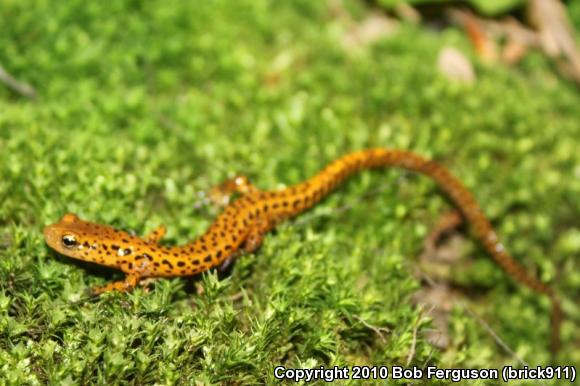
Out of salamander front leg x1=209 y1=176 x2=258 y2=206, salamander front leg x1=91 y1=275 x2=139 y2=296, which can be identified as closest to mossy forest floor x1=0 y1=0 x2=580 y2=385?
salamander front leg x1=91 y1=275 x2=139 y2=296

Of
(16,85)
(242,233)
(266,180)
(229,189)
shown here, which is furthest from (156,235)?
(16,85)

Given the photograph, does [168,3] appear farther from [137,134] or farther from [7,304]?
[7,304]

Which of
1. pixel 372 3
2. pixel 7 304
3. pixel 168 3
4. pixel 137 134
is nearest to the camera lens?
pixel 7 304

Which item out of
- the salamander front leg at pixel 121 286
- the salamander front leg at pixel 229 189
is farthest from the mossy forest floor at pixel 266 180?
the salamander front leg at pixel 229 189

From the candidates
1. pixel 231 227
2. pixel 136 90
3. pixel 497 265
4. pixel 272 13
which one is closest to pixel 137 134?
pixel 136 90

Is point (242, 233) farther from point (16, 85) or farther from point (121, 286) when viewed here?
point (16, 85)

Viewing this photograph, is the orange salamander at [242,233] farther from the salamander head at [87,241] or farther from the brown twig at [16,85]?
the brown twig at [16,85]
